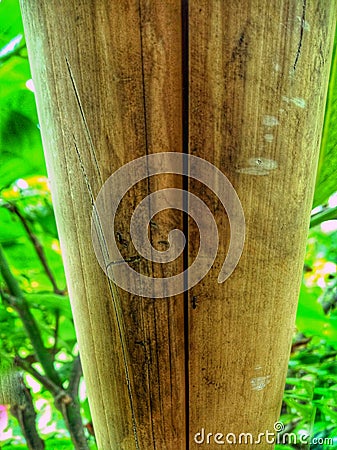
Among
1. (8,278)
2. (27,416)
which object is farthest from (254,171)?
(27,416)

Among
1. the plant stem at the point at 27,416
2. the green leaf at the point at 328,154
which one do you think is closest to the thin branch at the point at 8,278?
the plant stem at the point at 27,416

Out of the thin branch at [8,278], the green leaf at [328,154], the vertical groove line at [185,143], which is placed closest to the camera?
the vertical groove line at [185,143]

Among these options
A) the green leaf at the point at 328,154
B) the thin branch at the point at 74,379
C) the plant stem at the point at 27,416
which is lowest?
the plant stem at the point at 27,416

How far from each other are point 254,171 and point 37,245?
1.60 feet

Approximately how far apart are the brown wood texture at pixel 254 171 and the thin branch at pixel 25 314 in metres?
0.31

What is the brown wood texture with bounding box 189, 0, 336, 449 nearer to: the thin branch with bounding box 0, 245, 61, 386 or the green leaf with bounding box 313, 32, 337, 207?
the green leaf with bounding box 313, 32, 337, 207

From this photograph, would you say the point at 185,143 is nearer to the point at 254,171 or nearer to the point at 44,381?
the point at 254,171

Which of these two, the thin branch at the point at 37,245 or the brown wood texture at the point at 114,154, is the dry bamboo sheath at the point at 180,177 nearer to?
the brown wood texture at the point at 114,154

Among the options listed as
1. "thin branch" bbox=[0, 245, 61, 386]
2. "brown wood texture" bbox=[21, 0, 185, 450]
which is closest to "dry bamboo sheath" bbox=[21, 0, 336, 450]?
"brown wood texture" bbox=[21, 0, 185, 450]

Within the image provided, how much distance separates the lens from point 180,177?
0.25 m

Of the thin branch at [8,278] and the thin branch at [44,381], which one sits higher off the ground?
the thin branch at [8,278]

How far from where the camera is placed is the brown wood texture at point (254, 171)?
0.23 metres

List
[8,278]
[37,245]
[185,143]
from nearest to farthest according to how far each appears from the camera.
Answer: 1. [185,143]
2. [8,278]
3. [37,245]

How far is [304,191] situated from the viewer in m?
0.27
